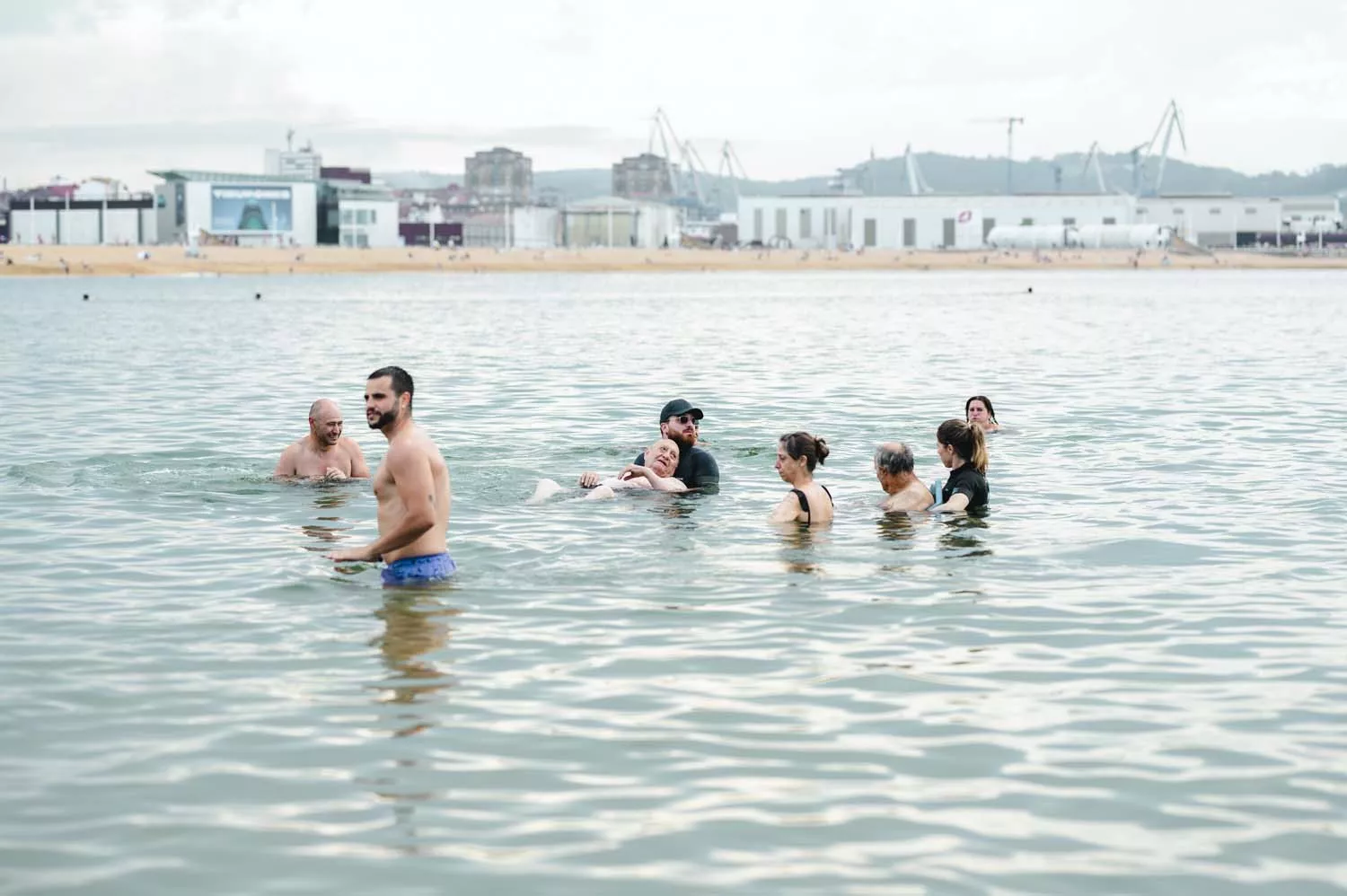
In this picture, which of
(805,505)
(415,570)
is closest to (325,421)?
(805,505)

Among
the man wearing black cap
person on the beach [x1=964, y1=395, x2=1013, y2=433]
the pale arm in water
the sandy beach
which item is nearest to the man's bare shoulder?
the man wearing black cap

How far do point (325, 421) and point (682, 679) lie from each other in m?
8.96

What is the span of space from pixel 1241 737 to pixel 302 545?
28.8 feet

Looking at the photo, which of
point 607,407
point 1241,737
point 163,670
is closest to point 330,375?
point 607,407

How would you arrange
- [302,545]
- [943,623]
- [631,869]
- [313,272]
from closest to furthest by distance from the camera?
1. [631,869]
2. [943,623]
3. [302,545]
4. [313,272]

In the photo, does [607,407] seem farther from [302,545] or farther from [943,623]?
[943,623]

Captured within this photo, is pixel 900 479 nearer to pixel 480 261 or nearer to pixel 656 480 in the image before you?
pixel 656 480

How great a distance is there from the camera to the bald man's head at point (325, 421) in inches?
710

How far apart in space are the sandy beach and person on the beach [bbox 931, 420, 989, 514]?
13376 cm

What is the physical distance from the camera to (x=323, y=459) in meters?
19.0

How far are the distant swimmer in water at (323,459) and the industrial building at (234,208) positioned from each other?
161m

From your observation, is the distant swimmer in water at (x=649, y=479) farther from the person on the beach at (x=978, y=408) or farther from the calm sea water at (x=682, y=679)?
the person on the beach at (x=978, y=408)

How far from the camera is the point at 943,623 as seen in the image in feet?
38.4

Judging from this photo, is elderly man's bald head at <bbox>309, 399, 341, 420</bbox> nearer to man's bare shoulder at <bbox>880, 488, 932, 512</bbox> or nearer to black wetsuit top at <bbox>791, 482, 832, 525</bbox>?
black wetsuit top at <bbox>791, 482, 832, 525</bbox>
